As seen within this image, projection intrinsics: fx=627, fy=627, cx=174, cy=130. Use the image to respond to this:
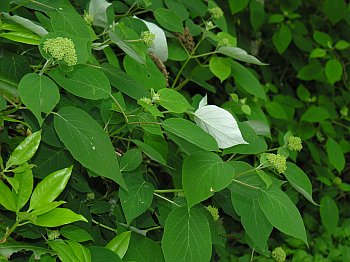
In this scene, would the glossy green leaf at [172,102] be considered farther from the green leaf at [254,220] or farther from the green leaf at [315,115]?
the green leaf at [315,115]

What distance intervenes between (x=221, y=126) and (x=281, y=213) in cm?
20

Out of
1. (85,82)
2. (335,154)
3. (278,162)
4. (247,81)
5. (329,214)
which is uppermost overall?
(85,82)

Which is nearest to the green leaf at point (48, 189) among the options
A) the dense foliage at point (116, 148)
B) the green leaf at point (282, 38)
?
the dense foliage at point (116, 148)

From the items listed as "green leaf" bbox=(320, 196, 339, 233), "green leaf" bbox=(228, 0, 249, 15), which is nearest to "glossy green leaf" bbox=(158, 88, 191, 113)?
"green leaf" bbox=(228, 0, 249, 15)

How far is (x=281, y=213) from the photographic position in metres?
1.06

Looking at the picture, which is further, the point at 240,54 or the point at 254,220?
the point at 240,54

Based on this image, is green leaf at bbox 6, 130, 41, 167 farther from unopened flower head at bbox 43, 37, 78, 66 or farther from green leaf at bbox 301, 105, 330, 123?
green leaf at bbox 301, 105, 330, 123

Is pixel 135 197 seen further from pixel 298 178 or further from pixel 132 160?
pixel 298 178

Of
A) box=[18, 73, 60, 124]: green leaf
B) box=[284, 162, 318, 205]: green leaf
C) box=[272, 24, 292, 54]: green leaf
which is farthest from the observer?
box=[272, 24, 292, 54]: green leaf

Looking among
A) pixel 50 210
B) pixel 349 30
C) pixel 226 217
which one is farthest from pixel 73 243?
pixel 349 30

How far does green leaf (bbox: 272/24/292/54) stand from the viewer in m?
2.52

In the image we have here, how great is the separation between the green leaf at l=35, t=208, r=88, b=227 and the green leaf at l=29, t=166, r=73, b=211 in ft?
0.07

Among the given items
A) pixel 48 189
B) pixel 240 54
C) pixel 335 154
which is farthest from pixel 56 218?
pixel 335 154

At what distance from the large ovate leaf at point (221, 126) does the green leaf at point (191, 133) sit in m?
0.08
